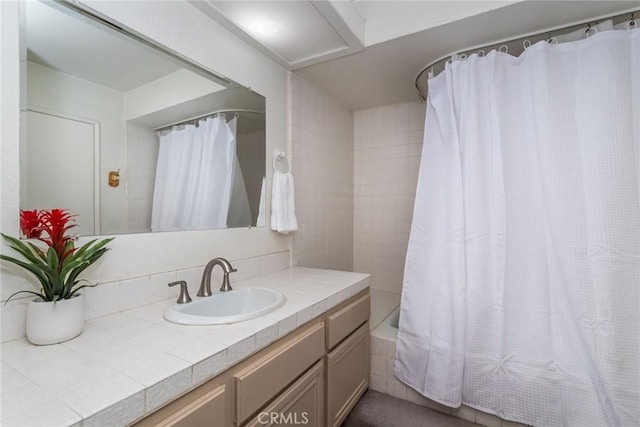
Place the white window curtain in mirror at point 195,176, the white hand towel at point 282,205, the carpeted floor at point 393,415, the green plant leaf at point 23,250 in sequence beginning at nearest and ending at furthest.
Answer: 1. the green plant leaf at point 23,250
2. the white window curtain in mirror at point 195,176
3. the carpeted floor at point 393,415
4. the white hand towel at point 282,205

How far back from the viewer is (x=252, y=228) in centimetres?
178

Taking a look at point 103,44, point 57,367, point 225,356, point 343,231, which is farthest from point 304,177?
point 57,367

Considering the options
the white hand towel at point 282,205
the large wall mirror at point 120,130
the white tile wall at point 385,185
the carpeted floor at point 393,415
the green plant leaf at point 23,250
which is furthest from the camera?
the white tile wall at point 385,185

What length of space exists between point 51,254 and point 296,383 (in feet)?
3.05

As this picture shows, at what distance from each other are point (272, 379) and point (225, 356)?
26 centimetres

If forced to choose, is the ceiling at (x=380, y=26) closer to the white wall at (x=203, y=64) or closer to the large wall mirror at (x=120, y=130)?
the white wall at (x=203, y=64)

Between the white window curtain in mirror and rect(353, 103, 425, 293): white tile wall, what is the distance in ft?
5.43

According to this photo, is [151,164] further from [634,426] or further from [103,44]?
[634,426]

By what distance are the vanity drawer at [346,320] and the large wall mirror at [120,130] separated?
75 cm

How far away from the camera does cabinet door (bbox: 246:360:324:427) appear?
3.33 feet

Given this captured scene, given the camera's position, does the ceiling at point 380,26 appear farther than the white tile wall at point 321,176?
No

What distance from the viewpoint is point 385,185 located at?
2.92m

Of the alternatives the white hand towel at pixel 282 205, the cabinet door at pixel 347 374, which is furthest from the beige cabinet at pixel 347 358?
the white hand towel at pixel 282 205

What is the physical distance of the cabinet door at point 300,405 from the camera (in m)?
1.01
